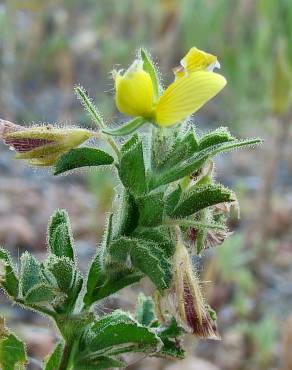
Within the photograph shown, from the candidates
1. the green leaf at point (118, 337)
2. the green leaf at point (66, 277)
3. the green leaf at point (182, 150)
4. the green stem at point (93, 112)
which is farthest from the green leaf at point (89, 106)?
the green leaf at point (118, 337)

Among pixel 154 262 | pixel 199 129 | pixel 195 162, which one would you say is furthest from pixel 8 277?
pixel 199 129

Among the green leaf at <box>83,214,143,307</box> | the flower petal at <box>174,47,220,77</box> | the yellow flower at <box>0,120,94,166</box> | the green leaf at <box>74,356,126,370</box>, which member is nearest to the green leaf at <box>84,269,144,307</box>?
the green leaf at <box>83,214,143,307</box>

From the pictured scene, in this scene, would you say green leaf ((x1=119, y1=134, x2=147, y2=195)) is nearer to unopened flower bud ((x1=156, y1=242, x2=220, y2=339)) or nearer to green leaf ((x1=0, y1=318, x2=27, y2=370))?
unopened flower bud ((x1=156, y1=242, x2=220, y2=339))

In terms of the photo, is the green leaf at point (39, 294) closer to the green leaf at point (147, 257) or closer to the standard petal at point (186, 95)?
the green leaf at point (147, 257)

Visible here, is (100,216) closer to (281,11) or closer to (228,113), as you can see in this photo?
(281,11)

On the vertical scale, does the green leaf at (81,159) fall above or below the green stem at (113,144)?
below

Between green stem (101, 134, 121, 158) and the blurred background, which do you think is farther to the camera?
the blurred background

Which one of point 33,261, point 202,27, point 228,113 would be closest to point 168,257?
point 33,261
